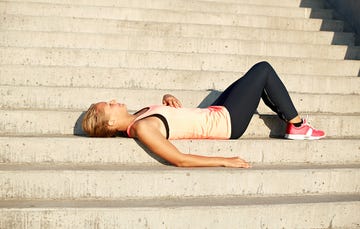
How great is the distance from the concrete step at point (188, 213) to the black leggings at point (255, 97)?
2.35 feet

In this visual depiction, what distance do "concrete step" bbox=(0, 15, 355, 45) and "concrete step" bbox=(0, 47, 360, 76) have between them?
0.68 m

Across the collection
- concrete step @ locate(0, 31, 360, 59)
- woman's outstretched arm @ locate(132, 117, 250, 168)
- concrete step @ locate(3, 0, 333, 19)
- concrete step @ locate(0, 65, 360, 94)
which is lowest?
woman's outstretched arm @ locate(132, 117, 250, 168)

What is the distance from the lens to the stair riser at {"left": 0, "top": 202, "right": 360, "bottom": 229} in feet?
8.84

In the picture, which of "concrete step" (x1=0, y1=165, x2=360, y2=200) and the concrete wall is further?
the concrete wall

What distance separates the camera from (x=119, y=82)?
166 inches

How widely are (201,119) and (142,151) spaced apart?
0.52 meters

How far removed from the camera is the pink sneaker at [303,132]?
11.8ft

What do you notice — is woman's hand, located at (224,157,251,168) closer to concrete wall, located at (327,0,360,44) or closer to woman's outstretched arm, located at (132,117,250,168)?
woman's outstretched arm, located at (132,117,250,168)

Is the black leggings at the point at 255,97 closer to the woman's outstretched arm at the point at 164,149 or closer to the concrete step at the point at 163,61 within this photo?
the woman's outstretched arm at the point at 164,149

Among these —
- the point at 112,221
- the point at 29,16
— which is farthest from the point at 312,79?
the point at 29,16

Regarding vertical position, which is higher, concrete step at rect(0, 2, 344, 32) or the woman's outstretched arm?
concrete step at rect(0, 2, 344, 32)

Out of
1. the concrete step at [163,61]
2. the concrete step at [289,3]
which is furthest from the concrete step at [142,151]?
the concrete step at [289,3]

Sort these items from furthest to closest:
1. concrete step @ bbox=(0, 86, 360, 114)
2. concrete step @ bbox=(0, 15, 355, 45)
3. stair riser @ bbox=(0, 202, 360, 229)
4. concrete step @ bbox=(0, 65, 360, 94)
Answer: concrete step @ bbox=(0, 15, 355, 45), concrete step @ bbox=(0, 65, 360, 94), concrete step @ bbox=(0, 86, 360, 114), stair riser @ bbox=(0, 202, 360, 229)

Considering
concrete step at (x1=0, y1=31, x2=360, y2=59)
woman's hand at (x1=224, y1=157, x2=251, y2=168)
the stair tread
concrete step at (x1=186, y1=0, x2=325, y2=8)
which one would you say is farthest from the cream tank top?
concrete step at (x1=186, y1=0, x2=325, y2=8)
